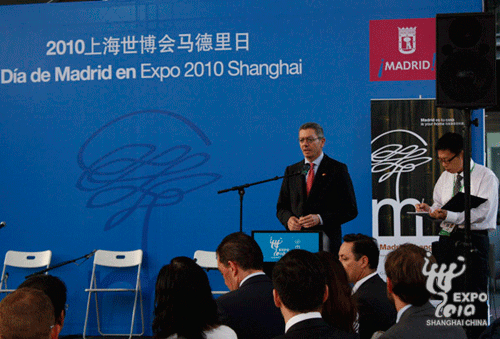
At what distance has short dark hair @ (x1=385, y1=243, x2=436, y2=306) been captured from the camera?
214 centimetres

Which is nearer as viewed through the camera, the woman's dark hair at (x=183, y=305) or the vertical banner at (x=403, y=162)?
the woman's dark hair at (x=183, y=305)

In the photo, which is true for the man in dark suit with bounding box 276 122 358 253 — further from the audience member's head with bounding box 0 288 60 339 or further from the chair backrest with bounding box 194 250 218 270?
the audience member's head with bounding box 0 288 60 339

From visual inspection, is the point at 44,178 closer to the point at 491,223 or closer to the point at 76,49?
the point at 76,49

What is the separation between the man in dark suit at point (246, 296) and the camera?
2645 millimetres

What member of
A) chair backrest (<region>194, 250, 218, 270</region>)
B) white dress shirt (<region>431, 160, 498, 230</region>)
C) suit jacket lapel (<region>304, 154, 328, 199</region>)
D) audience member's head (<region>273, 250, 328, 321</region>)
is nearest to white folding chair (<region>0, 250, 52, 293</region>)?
chair backrest (<region>194, 250, 218, 270</region>)

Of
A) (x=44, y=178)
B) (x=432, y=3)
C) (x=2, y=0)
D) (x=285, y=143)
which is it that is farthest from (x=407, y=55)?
(x=2, y=0)

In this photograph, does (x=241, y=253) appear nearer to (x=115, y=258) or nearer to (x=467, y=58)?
(x=467, y=58)

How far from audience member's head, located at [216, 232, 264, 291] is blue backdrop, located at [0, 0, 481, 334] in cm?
319

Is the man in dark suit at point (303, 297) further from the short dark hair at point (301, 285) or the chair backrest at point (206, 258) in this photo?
the chair backrest at point (206, 258)

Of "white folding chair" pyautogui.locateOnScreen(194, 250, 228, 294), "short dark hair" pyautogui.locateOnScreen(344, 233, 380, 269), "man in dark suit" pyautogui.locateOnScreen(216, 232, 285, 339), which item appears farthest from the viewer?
"white folding chair" pyautogui.locateOnScreen(194, 250, 228, 294)

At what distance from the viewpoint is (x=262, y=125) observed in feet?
20.8

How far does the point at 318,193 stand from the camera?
16.1 ft

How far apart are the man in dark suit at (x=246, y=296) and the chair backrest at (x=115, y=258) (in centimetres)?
341

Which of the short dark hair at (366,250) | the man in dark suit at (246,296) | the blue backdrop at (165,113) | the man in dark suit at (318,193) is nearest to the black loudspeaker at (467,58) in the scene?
the short dark hair at (366,250)
